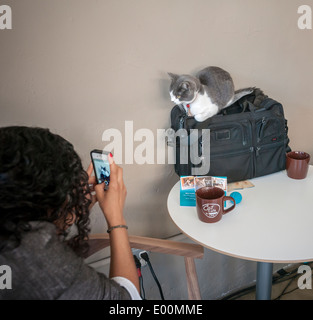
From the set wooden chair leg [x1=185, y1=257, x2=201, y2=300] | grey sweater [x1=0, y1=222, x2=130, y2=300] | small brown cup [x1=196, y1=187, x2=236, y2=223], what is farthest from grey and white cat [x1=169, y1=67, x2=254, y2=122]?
grey sweater [x1=0, y1=222, x2=130, y2=300]

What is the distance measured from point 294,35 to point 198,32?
53cm

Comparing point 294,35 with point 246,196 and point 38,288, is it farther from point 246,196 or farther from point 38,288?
point 38,288

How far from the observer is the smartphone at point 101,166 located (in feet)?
2.70

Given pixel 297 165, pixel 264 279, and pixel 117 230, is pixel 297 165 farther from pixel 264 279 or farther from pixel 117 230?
pixel 117 230

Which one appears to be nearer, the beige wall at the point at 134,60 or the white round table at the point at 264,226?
the white round table at the point at 264,226

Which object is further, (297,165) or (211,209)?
(297,165)

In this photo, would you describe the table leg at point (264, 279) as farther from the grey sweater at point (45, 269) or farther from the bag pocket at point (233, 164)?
the grey sweater at point (45, 269)

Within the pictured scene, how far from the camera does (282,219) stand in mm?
878

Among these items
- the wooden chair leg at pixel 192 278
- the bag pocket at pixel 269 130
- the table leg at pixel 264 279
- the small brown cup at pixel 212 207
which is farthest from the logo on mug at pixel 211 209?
the bag pocket at pixel 269 130

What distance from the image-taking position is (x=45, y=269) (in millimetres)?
539

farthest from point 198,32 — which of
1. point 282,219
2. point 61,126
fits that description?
point 282,219

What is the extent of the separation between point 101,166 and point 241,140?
567 millimetres

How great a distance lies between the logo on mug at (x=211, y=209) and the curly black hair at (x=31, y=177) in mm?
419

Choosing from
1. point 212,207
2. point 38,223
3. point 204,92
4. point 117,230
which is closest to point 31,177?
point 38,223
